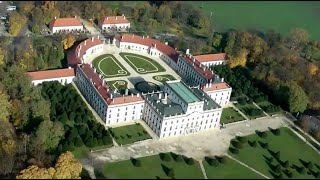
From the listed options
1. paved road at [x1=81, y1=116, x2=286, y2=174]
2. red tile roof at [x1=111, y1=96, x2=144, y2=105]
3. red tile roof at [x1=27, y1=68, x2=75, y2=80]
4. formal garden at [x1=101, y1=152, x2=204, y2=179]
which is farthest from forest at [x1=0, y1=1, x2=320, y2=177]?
formal garden at [x1=101, y1=152, x2=204, y2=179]

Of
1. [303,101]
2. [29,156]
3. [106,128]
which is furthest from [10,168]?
[303,101]

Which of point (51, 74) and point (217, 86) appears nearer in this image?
point (217, 86)

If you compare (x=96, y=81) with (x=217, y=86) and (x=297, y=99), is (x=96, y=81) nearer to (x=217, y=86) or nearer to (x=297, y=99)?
(x=217, y=86)

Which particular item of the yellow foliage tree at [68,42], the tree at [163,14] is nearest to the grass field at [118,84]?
the yellow foliage tree at [68,42]

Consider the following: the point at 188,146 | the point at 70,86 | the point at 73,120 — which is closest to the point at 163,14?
the point at 70,86

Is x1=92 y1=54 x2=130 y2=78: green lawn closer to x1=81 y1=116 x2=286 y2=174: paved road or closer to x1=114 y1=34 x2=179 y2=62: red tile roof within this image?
x1=114 y1=34 x2=179 y2=62: red tile roof

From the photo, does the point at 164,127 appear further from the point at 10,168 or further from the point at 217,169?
the point at 10,168
